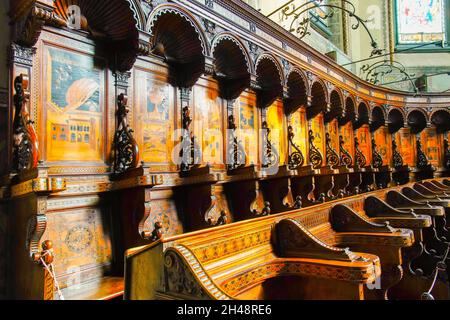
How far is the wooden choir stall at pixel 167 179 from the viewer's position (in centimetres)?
217

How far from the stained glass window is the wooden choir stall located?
1023 centimetres

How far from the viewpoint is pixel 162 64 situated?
3.86m

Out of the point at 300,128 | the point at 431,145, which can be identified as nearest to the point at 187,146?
the point at 300,128

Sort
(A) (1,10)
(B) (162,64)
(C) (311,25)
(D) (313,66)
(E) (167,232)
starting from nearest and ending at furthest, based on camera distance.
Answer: (A) (1,10)
(E) (167,232)
(B) (162,64)
(D) (313,66)
(C) (311,25)

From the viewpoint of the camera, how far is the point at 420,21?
13.5m

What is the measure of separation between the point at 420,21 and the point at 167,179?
14.1 m

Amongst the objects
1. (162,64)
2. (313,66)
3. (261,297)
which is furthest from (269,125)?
(261,297)

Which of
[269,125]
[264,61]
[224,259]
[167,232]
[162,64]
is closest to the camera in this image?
[224,259]

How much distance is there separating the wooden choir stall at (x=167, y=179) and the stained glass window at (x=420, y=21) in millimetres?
10226

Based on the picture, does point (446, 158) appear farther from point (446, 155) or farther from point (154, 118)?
point (154, 118)

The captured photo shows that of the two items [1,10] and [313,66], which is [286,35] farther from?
[1,10]

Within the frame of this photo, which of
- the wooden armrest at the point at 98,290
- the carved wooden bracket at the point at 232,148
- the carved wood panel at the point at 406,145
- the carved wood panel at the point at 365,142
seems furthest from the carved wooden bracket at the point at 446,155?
the wooden armrest at the point at 98,290

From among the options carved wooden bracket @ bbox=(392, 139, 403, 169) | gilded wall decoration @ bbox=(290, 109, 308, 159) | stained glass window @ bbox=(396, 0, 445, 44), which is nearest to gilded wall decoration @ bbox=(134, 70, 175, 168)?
gilded wall decoration @ bbox=(290, 109, 308, 159)
